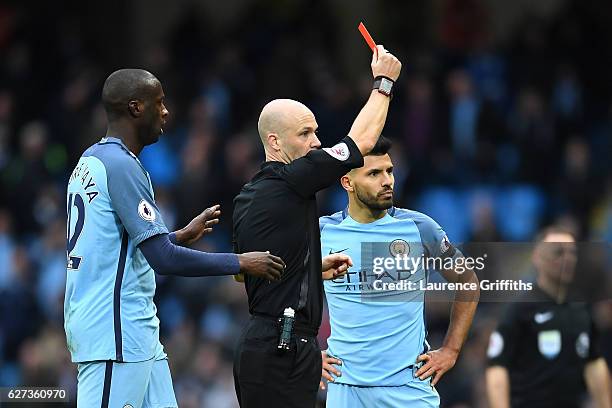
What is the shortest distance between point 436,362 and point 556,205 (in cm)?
647

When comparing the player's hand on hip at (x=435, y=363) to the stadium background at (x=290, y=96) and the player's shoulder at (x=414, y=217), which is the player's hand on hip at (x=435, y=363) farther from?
the stadium background at (x=290, y=96)

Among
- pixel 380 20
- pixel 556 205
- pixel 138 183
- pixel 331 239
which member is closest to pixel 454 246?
pixel 331 239

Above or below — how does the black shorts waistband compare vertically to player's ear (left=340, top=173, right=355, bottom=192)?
below

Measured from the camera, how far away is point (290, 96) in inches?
556

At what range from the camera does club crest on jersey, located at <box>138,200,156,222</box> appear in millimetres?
5513

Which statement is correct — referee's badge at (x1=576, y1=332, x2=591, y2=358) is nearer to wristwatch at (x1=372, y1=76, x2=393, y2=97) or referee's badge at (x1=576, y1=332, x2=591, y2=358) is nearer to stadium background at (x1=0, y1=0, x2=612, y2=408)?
wristwatch at (x1=372, y1=76, x2=393, y2=97)

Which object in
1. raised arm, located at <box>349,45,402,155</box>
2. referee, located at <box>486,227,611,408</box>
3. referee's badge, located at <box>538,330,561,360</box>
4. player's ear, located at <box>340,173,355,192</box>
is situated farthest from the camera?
referee's badge, located at <box>538,330,561,360</box>

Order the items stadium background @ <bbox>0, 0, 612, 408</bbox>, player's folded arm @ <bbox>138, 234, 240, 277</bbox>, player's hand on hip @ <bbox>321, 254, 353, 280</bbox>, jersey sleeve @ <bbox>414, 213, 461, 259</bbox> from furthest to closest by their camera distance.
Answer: stadium background @ <bbox>0, 0, 612, 408</bbox> → jersey sleeve @ <bbox>414, 213, 461, 259</bbox> → player's hand on hip @ <bbox>321, 254, 353, 280</bbox> → player's folded arm @ <bbox>138, 234, 240, 277</bbox>

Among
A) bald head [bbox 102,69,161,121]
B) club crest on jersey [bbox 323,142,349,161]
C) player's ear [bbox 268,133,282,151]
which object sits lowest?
club crest on jersey [bbox 323,142,349,161]

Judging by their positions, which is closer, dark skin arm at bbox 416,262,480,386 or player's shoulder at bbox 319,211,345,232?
dark skin arm at bbox 416,262,480,386

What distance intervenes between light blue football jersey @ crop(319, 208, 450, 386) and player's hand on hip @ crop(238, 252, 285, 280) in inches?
49.9

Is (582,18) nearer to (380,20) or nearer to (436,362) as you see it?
(380,20)

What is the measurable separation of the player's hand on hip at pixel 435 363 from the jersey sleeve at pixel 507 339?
1.18 meters

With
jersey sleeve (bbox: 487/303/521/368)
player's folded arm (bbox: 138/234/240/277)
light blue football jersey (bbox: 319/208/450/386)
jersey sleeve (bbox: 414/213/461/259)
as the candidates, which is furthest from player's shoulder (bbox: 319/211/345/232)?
player's folded arm (bbox: 138/234/240/277)
